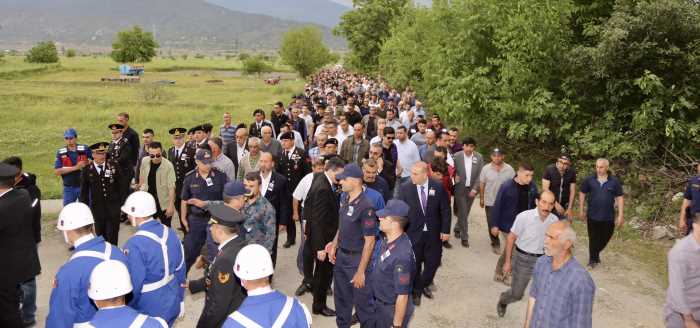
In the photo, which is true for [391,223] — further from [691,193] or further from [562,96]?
[562,96]

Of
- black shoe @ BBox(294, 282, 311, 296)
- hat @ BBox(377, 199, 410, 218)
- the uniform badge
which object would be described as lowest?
black shoe @ BBox(294, 282, 311, 296)

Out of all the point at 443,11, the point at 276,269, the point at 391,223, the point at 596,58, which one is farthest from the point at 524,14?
the point at 391,223

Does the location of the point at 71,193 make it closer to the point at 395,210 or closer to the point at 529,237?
the point at 395,210

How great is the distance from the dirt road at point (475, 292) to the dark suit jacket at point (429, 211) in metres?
1.02

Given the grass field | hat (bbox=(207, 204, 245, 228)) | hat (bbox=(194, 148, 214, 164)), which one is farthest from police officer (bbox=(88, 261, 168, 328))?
the grass field

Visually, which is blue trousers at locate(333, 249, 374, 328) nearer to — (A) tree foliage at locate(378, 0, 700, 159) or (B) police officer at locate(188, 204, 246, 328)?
(B) police officer at locate(188, 204, 246, 328)

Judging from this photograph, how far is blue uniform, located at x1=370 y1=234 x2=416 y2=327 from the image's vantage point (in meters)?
4.05

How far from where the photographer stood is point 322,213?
18.8 ft

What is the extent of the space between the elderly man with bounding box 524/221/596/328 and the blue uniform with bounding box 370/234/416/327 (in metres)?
1.08

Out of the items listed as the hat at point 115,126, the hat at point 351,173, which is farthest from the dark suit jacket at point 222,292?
the hat at point 115,126

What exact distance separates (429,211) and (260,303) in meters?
3.58

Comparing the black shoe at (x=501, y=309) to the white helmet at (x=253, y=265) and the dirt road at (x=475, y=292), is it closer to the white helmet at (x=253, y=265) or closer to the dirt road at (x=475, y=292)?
the dirt road at (x=475, y=292)

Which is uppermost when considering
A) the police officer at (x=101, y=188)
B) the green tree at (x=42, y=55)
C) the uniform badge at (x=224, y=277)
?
the uniform badge at (x=224, y=277)

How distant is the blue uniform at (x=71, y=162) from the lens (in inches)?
310
